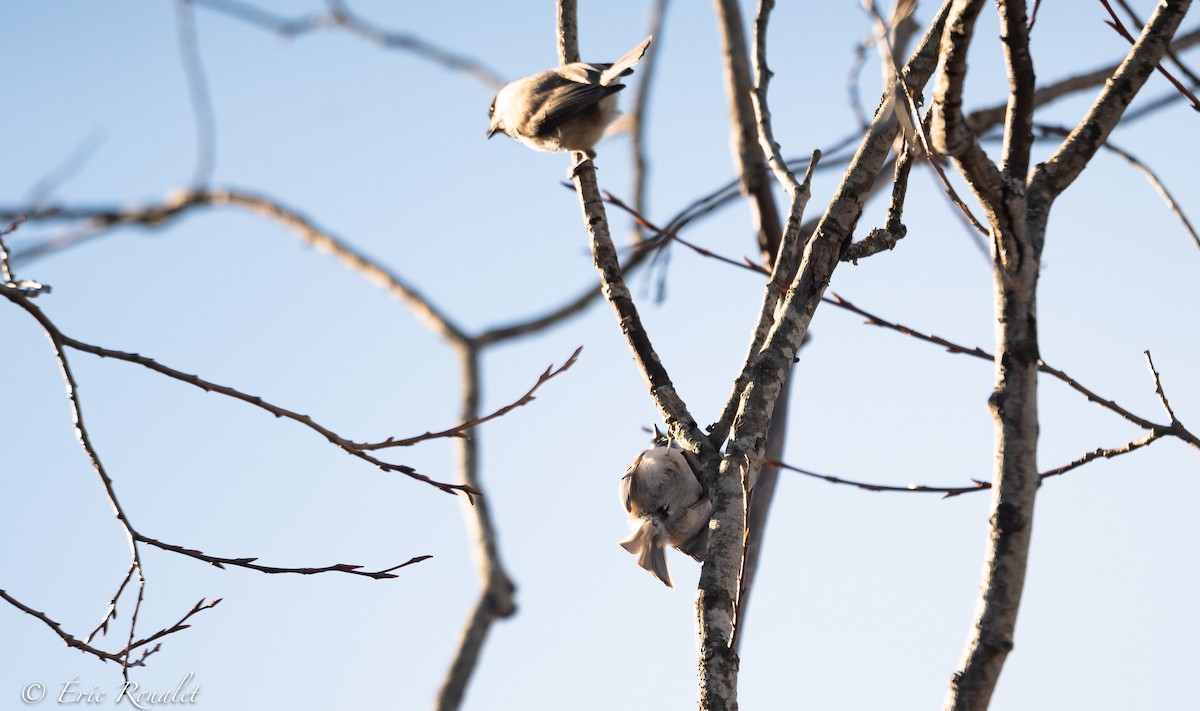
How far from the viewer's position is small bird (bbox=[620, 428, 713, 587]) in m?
2.00

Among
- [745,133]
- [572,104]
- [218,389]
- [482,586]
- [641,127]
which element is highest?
[641,127]

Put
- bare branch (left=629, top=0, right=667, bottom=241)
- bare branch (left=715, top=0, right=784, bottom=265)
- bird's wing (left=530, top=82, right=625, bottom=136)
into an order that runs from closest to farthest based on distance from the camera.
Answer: bird's wing (left=530, top=82, right=625, bottom=136) → bare branch (left=715, top=0, right=784, bottom=265) → bare branch (left=629, top=0, right=667, bottom=241)

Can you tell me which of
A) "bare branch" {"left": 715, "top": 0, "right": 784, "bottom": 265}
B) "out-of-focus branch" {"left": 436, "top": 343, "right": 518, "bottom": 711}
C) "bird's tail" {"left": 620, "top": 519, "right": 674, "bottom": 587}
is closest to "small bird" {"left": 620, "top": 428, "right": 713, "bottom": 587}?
"bird's tail" {"left": 620, "top": 519, "right": 674, "bottom": 587}

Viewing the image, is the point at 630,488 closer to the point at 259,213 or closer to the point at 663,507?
the point at 663,507

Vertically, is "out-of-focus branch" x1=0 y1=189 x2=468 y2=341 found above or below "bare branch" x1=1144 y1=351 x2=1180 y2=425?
above

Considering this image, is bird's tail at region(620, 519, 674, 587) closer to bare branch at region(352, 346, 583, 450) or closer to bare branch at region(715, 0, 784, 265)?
bare branch at region(352, 346, 583, 450)

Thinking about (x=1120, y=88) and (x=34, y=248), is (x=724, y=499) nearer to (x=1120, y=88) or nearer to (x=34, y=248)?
(x=1120, y=88)

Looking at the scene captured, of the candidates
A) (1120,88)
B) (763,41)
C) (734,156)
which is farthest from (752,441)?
(734,156)

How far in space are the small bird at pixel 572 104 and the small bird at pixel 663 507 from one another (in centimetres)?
112

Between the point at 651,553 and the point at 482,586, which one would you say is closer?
the point at 651,553

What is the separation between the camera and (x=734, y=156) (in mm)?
3980

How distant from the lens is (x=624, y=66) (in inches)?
120

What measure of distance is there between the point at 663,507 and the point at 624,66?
1.48 meters

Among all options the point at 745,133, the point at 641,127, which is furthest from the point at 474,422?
the point at 641,127
